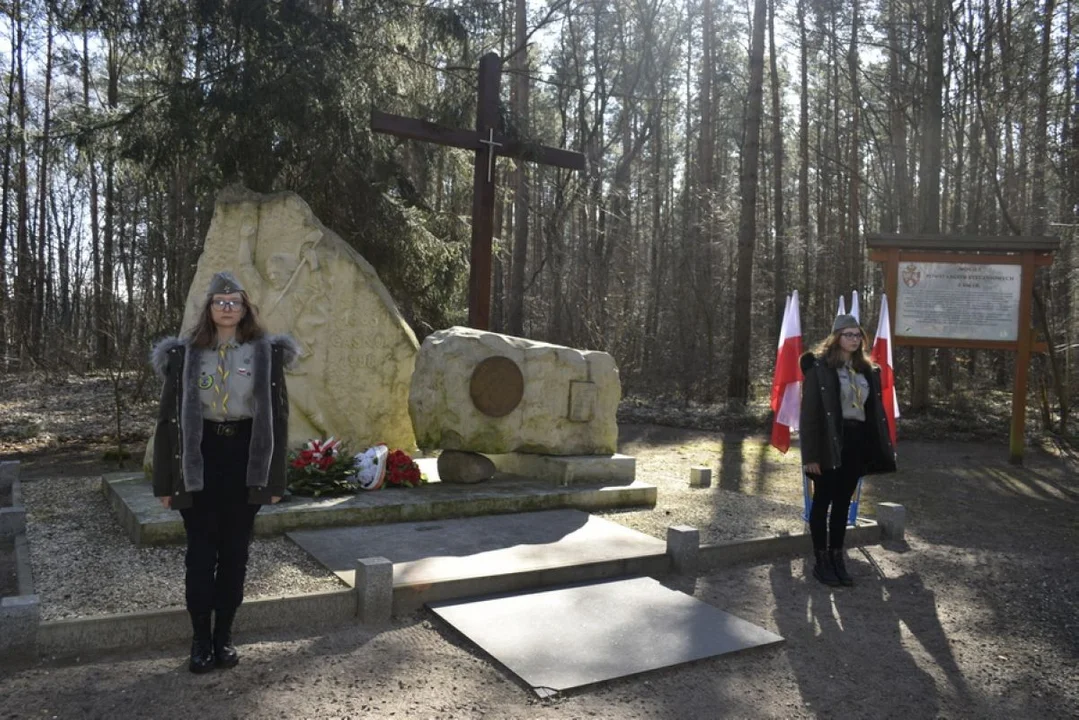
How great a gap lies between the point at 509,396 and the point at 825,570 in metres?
3.16

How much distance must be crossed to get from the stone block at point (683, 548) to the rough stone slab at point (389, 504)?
5.40 feet

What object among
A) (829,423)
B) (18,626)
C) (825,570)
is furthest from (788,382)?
(18,626)

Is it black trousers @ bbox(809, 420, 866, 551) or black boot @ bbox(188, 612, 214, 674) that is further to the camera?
black trousers @ bbox(809, 420, 866, 551)

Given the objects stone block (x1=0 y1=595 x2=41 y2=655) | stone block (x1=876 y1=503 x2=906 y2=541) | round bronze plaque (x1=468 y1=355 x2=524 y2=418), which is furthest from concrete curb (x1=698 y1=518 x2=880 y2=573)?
stone block (x1=0 y1=595 x2=41 y2=655)

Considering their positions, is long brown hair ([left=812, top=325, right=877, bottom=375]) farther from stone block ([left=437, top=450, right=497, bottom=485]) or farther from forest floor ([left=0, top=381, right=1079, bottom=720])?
stone block ([left=437, top=450, right=497, bottom=485])

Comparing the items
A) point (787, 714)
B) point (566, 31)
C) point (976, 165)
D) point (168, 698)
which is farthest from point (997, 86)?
point (168, 698)

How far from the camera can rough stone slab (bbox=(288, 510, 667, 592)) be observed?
4.95 metres

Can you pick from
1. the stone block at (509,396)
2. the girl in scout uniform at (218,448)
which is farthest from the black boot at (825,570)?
the girl in scout uniform at (218,448)

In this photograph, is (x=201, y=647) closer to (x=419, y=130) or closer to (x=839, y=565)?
(x=839, y=565)

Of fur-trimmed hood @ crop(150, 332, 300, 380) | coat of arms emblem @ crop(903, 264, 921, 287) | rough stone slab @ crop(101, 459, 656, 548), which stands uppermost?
coat of arms emblem @ crop(903, 264, 921, 287)

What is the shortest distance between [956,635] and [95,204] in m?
23.6

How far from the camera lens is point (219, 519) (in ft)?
11.9

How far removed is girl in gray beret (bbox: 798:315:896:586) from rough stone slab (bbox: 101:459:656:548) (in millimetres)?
2231

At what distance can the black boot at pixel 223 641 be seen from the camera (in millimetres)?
3668
